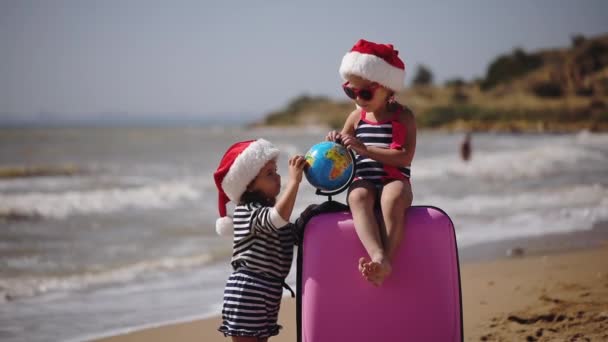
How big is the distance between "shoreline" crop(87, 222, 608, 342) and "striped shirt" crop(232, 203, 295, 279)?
4.01 ft

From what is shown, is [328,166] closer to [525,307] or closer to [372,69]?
[372,69]

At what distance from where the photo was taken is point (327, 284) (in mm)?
2891

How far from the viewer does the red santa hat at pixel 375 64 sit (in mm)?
3012

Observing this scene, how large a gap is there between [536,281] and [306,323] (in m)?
2.77

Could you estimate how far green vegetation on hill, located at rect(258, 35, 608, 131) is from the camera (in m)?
45.2

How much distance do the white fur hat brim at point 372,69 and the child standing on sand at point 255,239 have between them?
498 millimetres

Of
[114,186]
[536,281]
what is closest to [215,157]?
[114,186]

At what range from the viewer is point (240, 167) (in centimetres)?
300

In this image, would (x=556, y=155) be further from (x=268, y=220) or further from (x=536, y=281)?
(x=268, y=220)

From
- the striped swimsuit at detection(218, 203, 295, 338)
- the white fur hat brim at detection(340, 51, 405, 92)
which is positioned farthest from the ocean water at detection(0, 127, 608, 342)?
the white fur hat brim at detection(340, 51, 405, 92)

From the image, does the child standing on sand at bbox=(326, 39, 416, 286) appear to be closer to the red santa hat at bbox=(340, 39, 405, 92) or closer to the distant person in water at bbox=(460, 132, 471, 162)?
the red santa hat at bbox=(340, 39, 405, 92)

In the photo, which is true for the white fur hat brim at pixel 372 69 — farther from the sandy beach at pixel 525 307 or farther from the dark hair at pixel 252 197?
the sandy beach at pixel 525 307

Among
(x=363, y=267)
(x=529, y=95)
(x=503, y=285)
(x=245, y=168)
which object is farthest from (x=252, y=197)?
(x=529, y=95)

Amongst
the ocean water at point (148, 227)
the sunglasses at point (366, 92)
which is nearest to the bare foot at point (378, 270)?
the sunglasses at point (366, 92)
